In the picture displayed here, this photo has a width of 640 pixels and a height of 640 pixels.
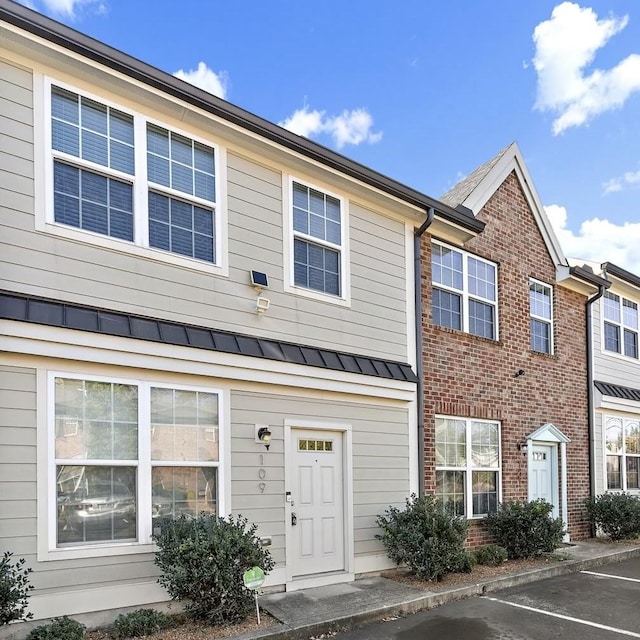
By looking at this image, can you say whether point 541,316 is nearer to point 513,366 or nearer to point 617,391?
point 513,366

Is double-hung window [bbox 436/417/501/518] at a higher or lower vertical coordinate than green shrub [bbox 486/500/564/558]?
higher

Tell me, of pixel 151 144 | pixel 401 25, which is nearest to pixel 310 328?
pixel 151 144

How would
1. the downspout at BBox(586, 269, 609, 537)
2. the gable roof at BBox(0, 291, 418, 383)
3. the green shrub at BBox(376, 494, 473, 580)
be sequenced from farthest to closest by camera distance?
the downspout at BBox(586, 269, 609, 537)
the green shrub at BBox(376, 494, 473, 580)
the gable roof at BBox(0, 291, 418, 383)

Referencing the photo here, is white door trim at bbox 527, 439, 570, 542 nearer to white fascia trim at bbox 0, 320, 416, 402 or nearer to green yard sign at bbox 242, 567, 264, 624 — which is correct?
white fascia trim at bbox 0, 320, 416, 402

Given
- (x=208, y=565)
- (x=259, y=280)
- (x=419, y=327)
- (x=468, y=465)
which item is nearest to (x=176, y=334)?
(x=259, y=280)

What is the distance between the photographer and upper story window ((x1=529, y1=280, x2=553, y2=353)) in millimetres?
12594

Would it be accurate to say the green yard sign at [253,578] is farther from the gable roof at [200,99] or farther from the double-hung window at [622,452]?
the double-hung window at [622,452]

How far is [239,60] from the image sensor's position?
15.6 metres

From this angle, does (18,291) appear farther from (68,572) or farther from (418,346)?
(418,346)

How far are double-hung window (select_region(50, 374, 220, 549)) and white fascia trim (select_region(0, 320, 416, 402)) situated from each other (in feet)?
0.84

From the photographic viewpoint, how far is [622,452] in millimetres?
14617

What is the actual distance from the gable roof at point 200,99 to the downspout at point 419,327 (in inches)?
14.9

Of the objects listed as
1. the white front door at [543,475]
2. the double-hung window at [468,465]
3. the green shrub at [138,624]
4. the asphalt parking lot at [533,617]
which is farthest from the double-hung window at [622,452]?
the green shrub at [138,624]

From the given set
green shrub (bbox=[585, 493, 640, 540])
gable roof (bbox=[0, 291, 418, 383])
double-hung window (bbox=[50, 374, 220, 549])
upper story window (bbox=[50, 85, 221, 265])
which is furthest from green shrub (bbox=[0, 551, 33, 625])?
green shrub (bbox=[585, 493, 640, 540])
